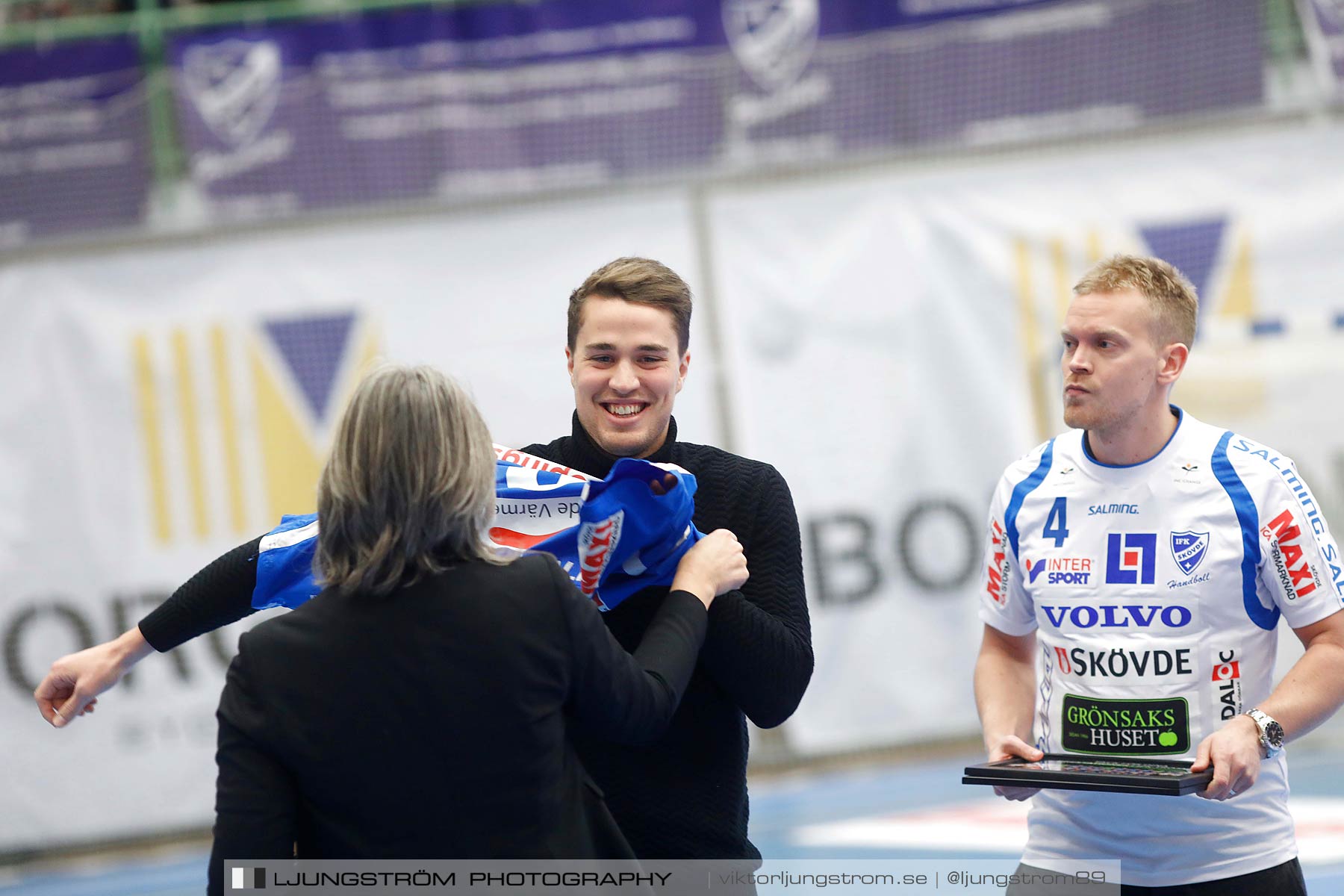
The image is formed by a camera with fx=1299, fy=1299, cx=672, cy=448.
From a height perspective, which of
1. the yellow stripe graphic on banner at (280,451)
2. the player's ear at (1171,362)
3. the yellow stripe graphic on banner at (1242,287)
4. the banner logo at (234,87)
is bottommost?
the player's ear at (1171,362)

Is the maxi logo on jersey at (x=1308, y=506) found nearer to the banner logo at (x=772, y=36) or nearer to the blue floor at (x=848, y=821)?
the blue floor at (x=848, y=821)

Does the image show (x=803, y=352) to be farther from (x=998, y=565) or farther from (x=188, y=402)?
(x=998, y=565)

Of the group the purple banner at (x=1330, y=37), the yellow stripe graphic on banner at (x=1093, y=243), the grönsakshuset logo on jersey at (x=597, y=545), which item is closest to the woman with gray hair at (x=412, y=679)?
the grönsakshuset logo on jersey at (x=597, y=545)

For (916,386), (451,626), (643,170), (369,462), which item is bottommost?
(451,626)

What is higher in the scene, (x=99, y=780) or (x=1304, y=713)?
(x=1304, y=713)

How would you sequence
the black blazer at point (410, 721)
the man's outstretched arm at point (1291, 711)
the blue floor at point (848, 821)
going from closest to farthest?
1. the black blazer at point (410, 721)
2. the man's outstretched arm at point (1291, 711)
3. the blue floor at point (848, 821)

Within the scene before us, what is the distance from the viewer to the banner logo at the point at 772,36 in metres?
7.48

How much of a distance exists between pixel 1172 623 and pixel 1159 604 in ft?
0.15

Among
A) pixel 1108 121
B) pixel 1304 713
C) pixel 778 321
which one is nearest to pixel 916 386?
pixel 778 321

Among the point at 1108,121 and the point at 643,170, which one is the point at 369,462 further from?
the point at 1108,121

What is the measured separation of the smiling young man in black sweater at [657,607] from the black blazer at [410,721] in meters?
0.45

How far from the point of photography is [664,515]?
86.8 inches

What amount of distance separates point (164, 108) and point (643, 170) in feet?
9.16

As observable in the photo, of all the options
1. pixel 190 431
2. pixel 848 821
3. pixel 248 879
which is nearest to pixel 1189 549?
pixel 248 879
